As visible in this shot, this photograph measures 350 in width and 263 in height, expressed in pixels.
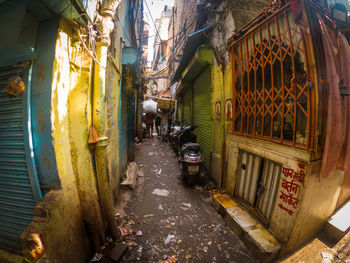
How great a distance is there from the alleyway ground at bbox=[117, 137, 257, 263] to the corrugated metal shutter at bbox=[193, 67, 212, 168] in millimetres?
A: 1938

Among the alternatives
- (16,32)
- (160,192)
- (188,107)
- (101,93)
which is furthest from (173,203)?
(188,107)

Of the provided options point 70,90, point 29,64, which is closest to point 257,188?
point 70,90

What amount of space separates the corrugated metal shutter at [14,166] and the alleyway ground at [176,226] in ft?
5.77

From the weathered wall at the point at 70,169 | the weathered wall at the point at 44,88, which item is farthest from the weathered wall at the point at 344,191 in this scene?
the weathered wall at the point at 44,88

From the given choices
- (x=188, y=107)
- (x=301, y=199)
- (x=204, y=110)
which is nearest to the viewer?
(x=301, y=199)

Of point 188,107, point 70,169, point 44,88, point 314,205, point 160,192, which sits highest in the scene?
point 44,88

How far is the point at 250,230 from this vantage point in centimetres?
290

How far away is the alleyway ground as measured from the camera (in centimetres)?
270

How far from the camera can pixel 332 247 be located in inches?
114

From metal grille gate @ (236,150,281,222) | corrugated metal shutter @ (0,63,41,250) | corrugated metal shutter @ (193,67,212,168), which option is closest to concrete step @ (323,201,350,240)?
metal grille gate @ (236,150,281,222)

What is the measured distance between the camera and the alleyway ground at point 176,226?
8.86 feet

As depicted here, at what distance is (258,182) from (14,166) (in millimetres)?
4335

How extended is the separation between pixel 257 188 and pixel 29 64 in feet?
14.8

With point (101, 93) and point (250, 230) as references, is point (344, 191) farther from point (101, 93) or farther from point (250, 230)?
point (101, 93)
